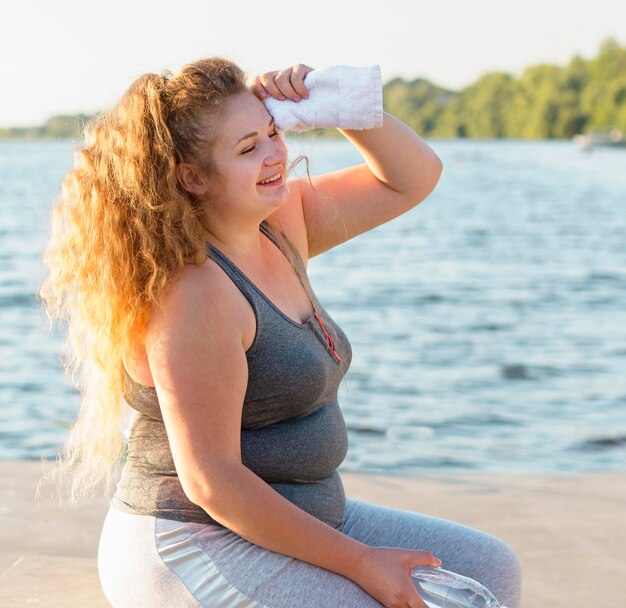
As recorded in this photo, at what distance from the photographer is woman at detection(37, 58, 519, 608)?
192cm

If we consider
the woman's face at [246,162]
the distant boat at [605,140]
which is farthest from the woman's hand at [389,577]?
the distant boat at [605,140]

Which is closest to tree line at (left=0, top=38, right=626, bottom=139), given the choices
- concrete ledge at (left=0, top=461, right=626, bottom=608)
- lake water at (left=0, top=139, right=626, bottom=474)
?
lake water at (left=0, top=139, right=626, bottom=474)

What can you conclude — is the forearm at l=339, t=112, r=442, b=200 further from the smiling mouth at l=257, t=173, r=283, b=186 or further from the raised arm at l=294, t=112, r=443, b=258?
the smiling mouth at l=257, t=173, r=283, b=186

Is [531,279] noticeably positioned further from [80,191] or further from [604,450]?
[80,191]

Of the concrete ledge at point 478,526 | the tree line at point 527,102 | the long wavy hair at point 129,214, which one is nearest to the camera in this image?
→ the long wavy hair at point 129,214

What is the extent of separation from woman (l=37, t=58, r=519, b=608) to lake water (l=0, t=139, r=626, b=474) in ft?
1.01

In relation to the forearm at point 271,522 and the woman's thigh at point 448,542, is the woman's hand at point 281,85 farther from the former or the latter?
the woman's thigh at point 448,542

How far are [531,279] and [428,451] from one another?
9159 millimetres

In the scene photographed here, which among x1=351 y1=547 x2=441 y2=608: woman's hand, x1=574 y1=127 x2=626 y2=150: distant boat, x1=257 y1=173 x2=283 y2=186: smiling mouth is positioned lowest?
x1=574 y1=127 x2=626 y2=150: distant boat

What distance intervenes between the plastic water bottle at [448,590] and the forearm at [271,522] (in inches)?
5.2

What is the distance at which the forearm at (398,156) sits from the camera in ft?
8.07

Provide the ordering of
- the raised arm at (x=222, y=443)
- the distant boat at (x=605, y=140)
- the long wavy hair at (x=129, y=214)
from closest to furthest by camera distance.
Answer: the raised arm at (x=222, y=443) < the long wavy hair at (x=129, y=214) < the distant boat at (x=605, y=140)

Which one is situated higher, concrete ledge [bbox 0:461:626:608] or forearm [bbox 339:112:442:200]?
forearm [bbox 339:112:442:200]

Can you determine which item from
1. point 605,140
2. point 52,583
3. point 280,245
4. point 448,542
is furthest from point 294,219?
point 605,140
